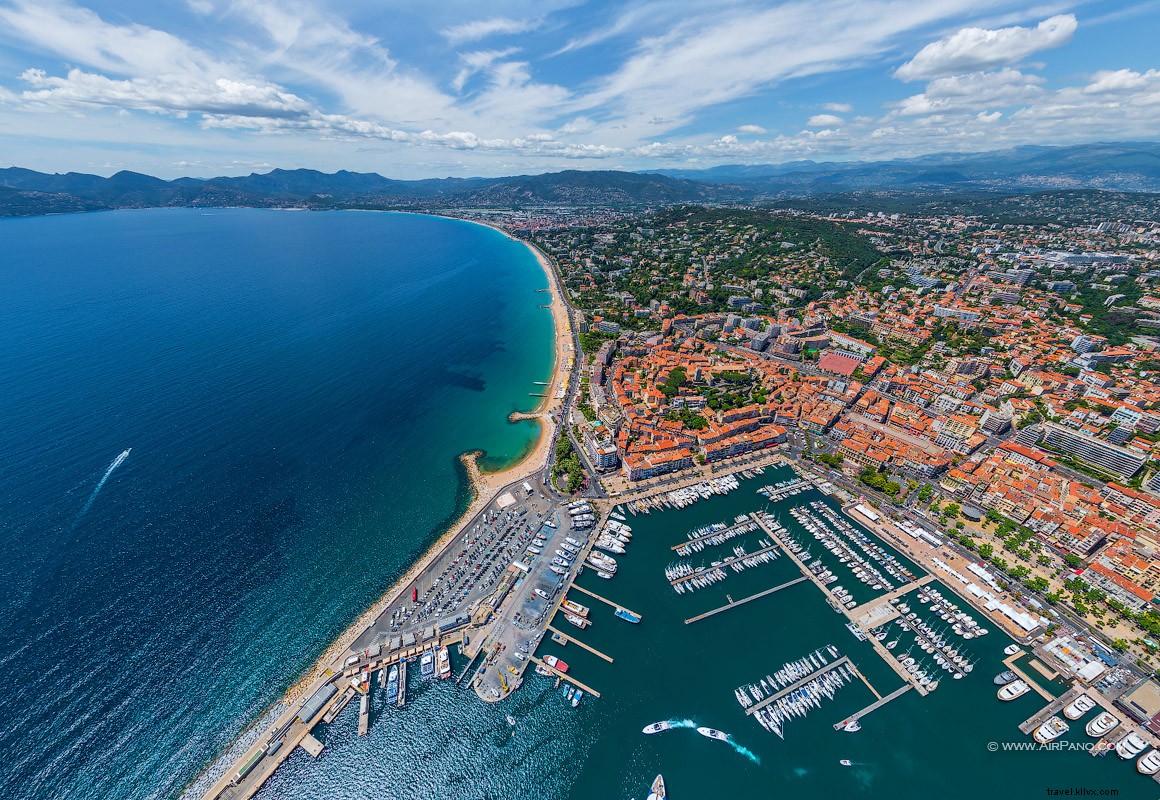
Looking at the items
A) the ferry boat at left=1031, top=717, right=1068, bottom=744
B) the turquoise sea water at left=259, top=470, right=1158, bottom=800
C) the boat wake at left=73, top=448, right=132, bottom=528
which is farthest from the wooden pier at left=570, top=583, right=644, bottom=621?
the boat wake at left=73, top=448, right=132, bottom=528

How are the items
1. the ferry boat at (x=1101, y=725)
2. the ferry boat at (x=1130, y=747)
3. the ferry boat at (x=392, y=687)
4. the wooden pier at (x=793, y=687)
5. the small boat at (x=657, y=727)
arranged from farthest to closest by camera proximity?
the ferry boat at (x=392, y=687) → the wooden pier at (x=793, y=687) → the small boat at (x=657, y=727) → the ferry boat at (x=1101, y=725) → the ferry boat at (x=1130, y=747)

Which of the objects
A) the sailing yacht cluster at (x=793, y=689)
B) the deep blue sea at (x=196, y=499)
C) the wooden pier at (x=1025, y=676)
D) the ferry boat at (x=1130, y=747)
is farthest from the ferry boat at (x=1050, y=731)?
the deep blue sea at (x=196, y=499)

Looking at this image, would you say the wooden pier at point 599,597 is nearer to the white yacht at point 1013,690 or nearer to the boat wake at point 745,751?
the boat wake at point 745,751

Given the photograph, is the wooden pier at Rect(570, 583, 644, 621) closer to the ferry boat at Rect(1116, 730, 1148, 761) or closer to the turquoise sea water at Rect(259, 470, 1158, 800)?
the turquoise sea water at Rect(259, 470, 1158, 800)

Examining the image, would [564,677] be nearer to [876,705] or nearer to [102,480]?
[876,705]

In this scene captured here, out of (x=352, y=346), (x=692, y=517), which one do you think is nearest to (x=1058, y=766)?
(x=692, y=517)

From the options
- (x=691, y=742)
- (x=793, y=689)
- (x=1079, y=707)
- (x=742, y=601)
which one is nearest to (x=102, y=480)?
(x=691, y=742)

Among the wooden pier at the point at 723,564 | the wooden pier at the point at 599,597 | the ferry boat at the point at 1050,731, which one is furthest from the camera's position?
the wooden pier at the point at 723,564
